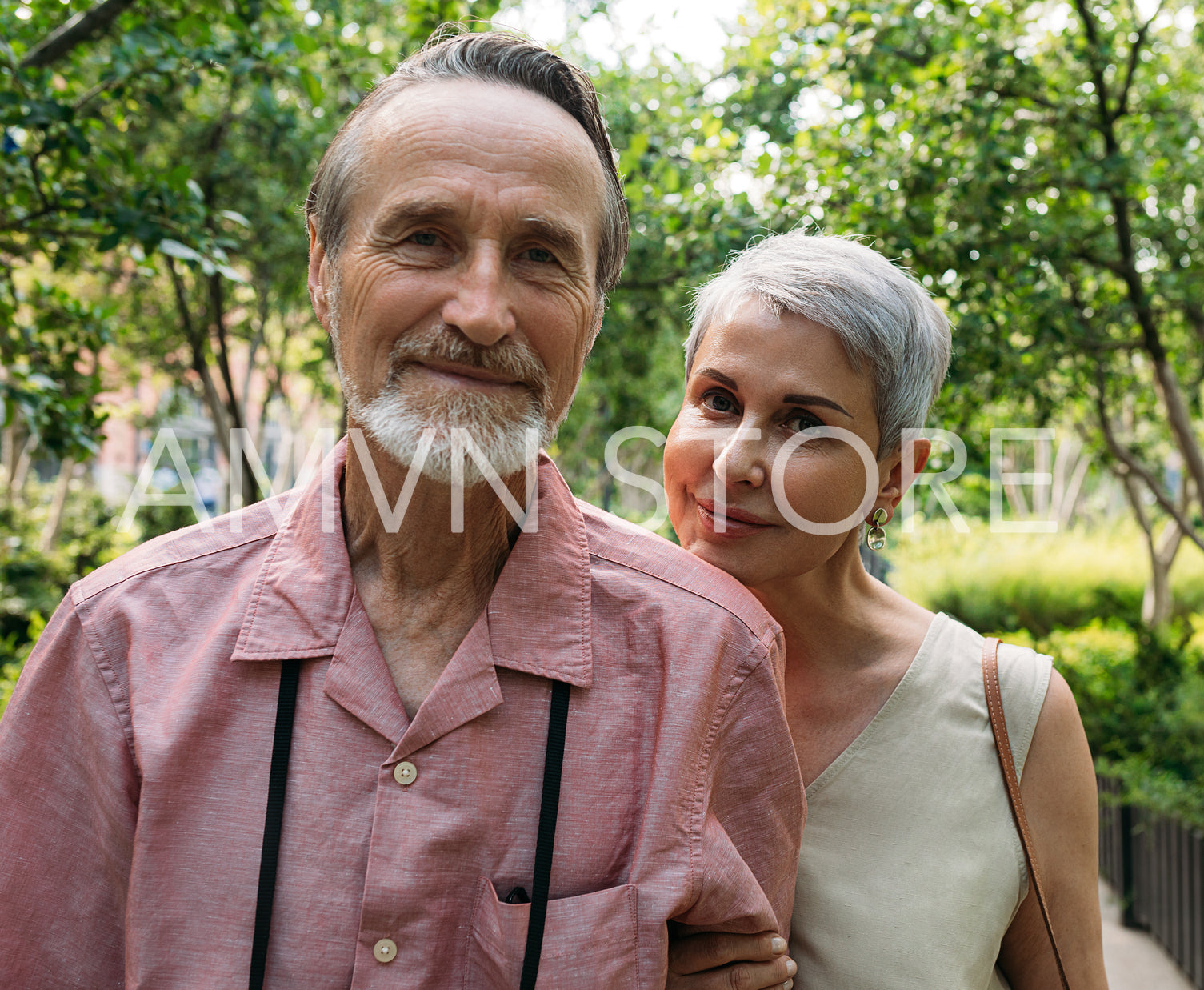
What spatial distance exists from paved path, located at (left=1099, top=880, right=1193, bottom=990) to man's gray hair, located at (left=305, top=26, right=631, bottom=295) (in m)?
5.89

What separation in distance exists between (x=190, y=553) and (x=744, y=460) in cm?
103

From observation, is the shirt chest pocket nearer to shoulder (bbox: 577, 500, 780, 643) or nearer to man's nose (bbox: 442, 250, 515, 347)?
shoulder (bbox: 577, 500, 780, 643)

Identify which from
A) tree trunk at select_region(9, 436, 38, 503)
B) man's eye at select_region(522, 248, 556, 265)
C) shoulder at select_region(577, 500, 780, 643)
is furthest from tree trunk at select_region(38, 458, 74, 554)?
man's eye at select_region(522, 248, 556, 265)

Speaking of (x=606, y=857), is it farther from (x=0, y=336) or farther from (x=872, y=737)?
(x=0, y=336)

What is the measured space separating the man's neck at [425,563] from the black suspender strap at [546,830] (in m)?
0.23

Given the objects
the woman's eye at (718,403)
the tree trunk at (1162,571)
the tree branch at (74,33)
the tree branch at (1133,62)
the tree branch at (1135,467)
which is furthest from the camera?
the tree trunk at (1162,571)

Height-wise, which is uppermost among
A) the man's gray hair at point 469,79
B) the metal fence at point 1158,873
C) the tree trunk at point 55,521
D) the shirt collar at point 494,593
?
the man's gray hair at point 469,79

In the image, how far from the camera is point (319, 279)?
5.86ft

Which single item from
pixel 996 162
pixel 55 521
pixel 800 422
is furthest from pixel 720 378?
pixel 55 521

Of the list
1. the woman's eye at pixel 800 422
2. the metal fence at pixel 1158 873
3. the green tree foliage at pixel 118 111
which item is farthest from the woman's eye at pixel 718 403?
the metal fence at pixel 1158 873

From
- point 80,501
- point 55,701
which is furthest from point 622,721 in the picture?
point 80,501

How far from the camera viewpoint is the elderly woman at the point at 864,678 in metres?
1.92

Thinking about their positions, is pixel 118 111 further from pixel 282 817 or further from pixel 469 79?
pixel 282 817

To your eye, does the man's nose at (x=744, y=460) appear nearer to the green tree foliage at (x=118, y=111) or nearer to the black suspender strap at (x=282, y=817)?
the black suspender strap at (x=282, y=817)
